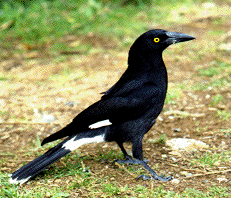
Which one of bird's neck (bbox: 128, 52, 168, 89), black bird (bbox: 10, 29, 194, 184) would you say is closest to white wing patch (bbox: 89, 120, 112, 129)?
black bird (bbox: 10, 29, 194, 184)

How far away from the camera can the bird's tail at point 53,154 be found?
2.80 m

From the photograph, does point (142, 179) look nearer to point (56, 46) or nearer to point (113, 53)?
point (113, 53)

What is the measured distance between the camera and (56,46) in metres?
6.27

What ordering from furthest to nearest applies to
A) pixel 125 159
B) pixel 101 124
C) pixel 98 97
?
pixel 98 97 < pixel 125 159 < pixel 101 124

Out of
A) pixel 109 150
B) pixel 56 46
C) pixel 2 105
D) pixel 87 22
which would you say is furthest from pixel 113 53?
pixel 109 150

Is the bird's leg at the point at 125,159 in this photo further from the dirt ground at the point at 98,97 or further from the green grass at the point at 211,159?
the green grass at the point at 211,159

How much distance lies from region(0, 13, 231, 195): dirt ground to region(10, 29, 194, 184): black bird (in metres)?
0.26

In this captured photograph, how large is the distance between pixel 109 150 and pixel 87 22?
4226 millimetres

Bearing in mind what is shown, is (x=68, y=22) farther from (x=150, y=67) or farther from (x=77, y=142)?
(x=77, y=142)

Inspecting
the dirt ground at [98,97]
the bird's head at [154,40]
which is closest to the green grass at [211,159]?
the dirt ground at [98,97]

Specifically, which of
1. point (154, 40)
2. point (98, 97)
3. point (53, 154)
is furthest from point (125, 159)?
point (98, 97)

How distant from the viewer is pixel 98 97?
4.48 m

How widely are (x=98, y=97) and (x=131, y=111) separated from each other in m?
1.60

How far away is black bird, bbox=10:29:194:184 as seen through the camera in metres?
2.92
